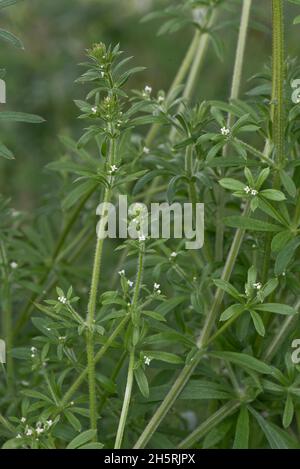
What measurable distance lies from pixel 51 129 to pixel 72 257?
1.36 meters

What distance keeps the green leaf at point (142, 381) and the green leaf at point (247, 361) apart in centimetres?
15

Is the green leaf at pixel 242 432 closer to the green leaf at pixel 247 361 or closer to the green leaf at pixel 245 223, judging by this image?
the green leaf at pixel 247 361

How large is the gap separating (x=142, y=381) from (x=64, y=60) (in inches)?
86.4

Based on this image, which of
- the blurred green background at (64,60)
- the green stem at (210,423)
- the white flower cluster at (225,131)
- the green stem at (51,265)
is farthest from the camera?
the blurred green background at (64,60)

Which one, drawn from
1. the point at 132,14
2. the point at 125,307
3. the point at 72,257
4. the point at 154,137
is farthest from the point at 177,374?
the point at 132,14

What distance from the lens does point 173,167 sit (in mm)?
1496

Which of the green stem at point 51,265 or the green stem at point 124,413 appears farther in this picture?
the green stem at point 51,265

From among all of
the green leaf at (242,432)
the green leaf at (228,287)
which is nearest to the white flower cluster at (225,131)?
the green leaf at (228,287)

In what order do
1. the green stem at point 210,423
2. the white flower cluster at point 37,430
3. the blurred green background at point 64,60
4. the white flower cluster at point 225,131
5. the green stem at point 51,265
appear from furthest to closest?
the blurred green background at point 64,60 < the green stem at point 51,265 < the green stem at point 210,423 < the white flower cluster at point 225,131 < the white flower cluster at point 37,430

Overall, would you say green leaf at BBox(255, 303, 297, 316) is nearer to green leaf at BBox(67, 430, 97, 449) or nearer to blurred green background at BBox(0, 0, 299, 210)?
green leaf at BBox(67, 430, 97, 449)

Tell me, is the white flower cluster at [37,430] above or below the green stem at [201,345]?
below

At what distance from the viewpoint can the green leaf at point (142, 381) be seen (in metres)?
1.30

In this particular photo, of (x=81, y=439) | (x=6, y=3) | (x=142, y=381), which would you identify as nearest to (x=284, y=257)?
(x=142, y=381)

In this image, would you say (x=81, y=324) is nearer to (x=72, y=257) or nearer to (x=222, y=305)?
(x=222, y=305)
